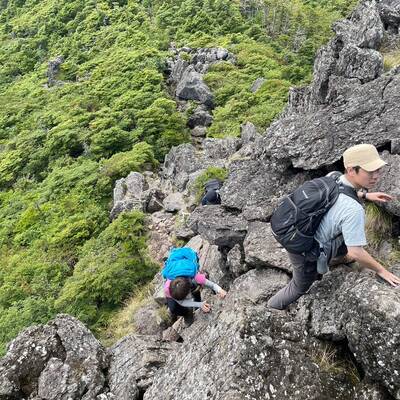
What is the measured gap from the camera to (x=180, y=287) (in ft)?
28.3

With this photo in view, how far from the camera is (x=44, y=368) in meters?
8.60

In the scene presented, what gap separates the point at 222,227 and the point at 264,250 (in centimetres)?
197

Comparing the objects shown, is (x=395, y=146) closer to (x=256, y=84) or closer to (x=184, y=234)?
(x=184, y=234)

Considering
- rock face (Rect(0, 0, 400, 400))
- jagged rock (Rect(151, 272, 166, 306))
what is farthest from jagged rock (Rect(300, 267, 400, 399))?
jagged rock (Rect(151, 272, 166, 306))

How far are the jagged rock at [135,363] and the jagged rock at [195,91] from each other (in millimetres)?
32389

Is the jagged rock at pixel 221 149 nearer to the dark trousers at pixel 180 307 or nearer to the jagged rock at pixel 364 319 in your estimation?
the dark trousers at pixel 180 307

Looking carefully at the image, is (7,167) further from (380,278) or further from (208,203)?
(380,278)

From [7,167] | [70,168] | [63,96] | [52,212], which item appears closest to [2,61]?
[63,96]

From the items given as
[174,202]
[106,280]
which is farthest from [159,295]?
[174,202]

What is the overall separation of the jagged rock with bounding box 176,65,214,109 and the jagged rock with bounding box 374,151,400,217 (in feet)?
104

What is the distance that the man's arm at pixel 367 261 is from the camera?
5250 mm

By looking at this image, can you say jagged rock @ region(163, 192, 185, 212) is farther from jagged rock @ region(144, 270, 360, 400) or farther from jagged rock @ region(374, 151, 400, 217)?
jagged rock @ region(144, 270, 360, 400)

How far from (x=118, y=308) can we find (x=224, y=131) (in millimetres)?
20110

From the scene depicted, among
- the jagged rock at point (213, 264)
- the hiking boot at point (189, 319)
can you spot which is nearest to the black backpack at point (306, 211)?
the hiking boot at point (189, 319)
